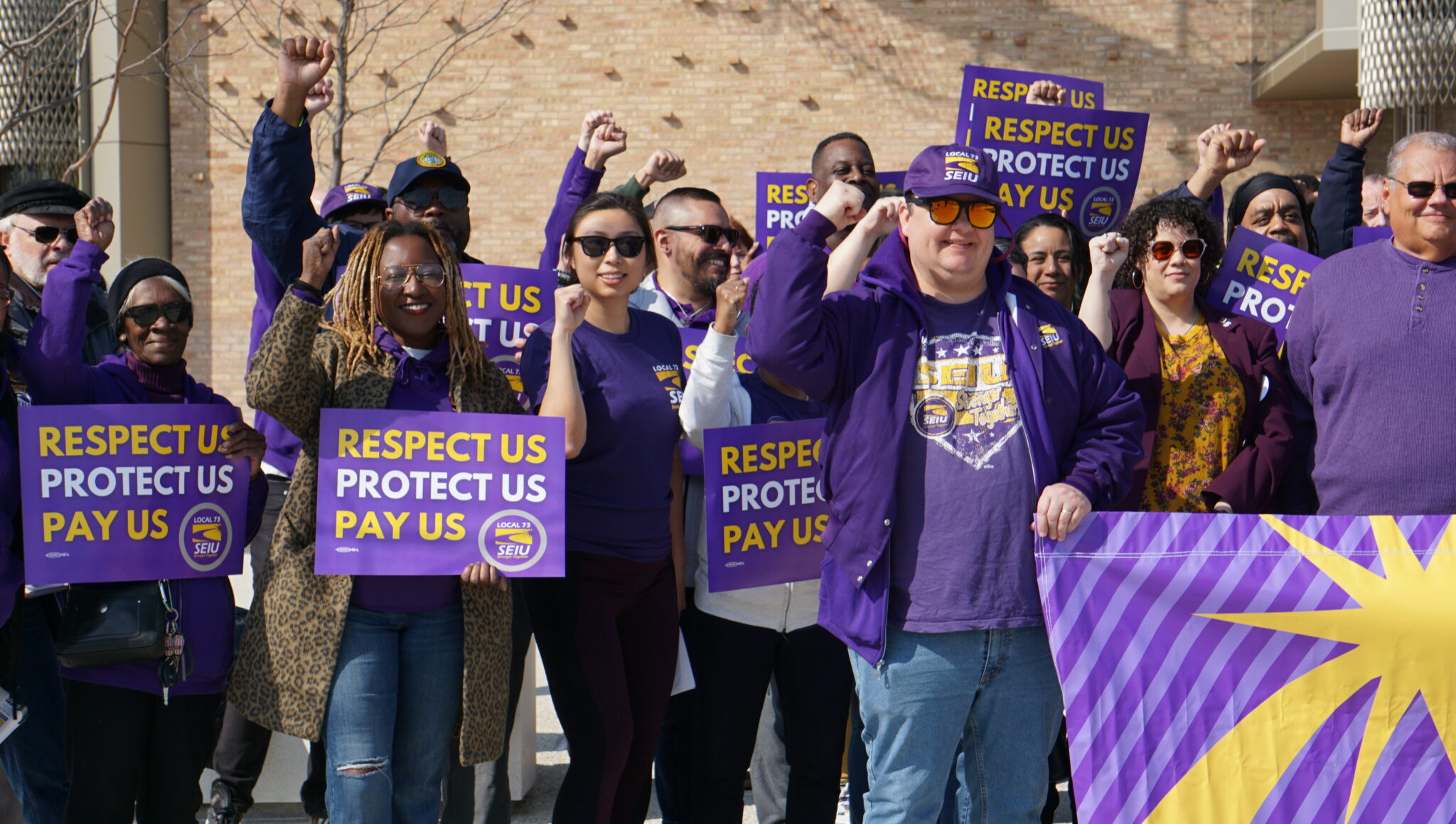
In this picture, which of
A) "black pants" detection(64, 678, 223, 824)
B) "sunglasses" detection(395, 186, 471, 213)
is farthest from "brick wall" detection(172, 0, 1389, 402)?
"black pants" detection(64, 678, 223, 824)

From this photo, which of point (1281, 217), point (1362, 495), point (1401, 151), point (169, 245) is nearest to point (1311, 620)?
point (1362, 495)

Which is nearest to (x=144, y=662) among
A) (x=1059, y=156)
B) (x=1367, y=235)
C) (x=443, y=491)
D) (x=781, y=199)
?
(x=443, y=491)

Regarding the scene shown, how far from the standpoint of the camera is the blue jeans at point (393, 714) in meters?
3.71

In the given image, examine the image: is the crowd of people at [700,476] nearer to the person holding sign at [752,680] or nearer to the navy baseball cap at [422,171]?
the person holding sign at [752,680]

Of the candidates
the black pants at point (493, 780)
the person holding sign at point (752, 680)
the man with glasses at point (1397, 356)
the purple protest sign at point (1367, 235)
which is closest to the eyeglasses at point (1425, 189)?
the man with glasses at point (1397, 356)

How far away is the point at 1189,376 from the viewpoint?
14.6 ft

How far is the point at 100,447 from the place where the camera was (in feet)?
13.4

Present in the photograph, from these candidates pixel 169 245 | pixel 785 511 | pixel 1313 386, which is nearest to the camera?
pixel 1313 386

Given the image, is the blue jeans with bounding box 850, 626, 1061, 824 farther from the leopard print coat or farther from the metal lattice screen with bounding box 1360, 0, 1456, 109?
the metal lattice screen with bounding box 1360, 0, 1456, 109

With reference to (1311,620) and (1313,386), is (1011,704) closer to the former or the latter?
(1311,620)

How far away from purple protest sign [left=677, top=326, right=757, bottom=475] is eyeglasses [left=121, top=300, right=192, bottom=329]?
5.22 feet

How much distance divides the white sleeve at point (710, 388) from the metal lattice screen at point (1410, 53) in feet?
35.9

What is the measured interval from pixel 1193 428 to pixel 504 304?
2.43 metres

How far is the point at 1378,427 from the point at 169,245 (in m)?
16.2
